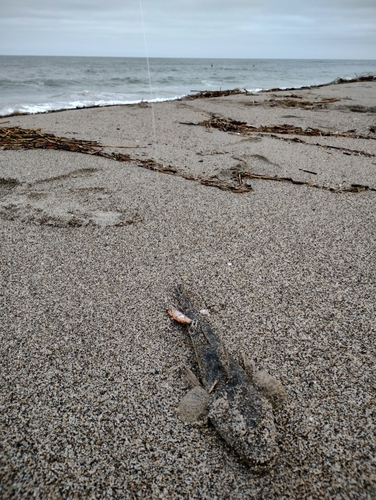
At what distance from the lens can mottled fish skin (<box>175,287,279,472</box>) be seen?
35.8 inches

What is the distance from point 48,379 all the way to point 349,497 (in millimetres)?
948

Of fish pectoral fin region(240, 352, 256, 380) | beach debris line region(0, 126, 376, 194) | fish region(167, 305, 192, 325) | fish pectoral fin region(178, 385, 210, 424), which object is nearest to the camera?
fish pectoral fin region(178, 385, 210, 424)

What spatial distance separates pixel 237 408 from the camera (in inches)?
39.3

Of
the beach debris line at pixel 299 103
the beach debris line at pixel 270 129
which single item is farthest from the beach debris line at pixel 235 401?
the beach debris line at pixel 299 103

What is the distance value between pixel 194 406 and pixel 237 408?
0.14 meters

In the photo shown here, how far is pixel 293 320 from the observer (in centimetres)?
139

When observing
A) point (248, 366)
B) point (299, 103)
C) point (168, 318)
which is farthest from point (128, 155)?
point (299, 103)

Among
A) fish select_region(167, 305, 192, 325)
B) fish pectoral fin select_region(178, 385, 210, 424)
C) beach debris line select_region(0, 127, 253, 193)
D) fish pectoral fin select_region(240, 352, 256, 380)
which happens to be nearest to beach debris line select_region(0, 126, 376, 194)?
beach debris line select_region(0, 127, 253, 193)

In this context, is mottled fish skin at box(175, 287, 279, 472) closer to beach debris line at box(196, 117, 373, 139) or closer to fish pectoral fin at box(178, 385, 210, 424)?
fish pectoral fin at box(178, 385, 210, 424)

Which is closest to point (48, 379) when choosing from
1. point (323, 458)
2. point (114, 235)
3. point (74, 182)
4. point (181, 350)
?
point (181, 350)

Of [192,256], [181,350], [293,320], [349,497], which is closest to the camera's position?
[349,497]

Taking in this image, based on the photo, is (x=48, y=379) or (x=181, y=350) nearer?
(x=48, y=379)

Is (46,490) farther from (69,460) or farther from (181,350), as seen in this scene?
(181,350)

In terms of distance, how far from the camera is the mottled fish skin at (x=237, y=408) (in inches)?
35.8
